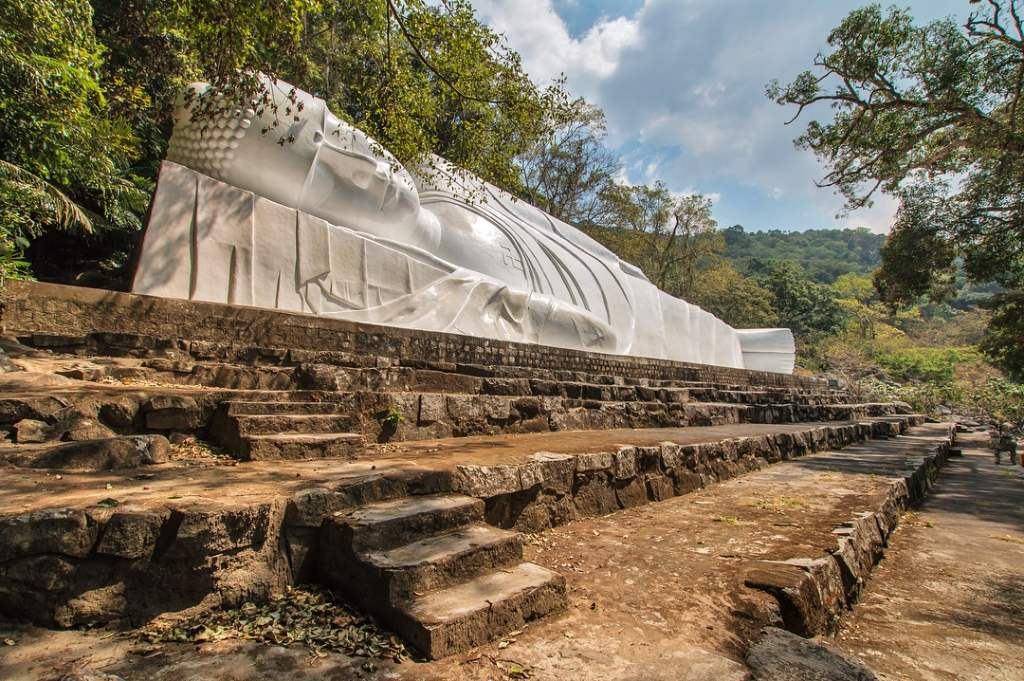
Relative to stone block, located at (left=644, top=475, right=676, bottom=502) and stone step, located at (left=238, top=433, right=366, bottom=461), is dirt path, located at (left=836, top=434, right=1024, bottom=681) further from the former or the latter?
stone step, located at (left=238, top=433, right=366, bottom=461)

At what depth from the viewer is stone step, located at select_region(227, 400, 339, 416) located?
98.0 inches

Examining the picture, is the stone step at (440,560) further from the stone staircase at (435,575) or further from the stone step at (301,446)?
the stone step at (301,446)

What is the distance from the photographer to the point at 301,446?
2.40 metres

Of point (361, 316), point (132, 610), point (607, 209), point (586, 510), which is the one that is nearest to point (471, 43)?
point (361, 316)

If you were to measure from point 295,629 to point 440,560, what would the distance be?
1.34 feet

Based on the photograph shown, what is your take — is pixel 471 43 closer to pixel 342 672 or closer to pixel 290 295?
pixel 290 295

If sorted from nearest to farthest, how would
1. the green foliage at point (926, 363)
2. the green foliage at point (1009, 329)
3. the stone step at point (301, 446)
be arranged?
the stone step at point (301, 446) < the green foliage at point (1009, 329) < the green foliage at point (926, 363)

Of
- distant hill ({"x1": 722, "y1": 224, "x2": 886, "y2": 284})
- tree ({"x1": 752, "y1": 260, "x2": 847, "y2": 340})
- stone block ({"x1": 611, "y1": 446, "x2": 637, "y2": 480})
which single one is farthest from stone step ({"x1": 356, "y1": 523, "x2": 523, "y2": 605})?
distant hill ({"x1": 722, "y1": 224, "x2": 886, "y2": 284})

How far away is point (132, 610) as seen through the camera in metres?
1.35

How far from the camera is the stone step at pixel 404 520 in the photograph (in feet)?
5.12

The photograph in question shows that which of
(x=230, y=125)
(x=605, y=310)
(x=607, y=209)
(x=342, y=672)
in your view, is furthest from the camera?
(x=607, y=209)

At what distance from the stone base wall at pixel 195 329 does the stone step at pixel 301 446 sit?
1591 millimetres

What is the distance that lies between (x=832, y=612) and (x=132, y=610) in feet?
7.25

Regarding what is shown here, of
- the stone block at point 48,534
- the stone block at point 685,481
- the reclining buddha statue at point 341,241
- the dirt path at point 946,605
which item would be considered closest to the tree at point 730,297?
the reclining buddha statue at point 341,241
